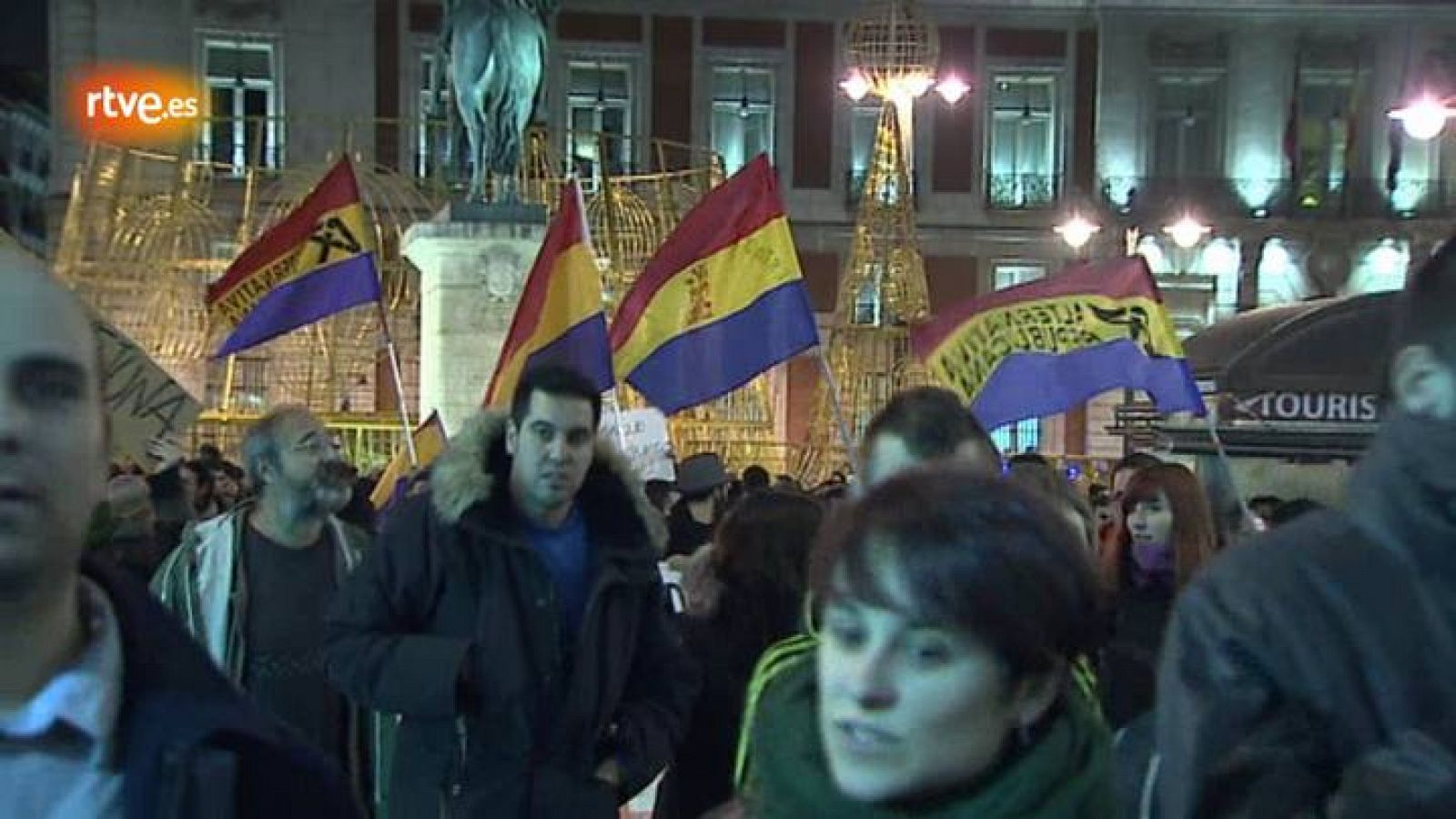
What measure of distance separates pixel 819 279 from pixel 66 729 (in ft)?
111

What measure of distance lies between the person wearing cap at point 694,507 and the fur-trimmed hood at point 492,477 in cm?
347

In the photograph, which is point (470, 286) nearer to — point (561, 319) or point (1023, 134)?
point (561, 319)

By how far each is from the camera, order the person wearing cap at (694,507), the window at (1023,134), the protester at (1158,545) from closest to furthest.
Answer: the protester at (1158,545), the person wearing cap at (694,507), the window at (1023,134)

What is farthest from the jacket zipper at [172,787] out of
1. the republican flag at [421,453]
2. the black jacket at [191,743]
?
the republican flag at [421,453]

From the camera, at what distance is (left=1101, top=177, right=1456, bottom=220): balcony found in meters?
35.9

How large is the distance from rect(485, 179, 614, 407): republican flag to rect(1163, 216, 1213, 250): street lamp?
2178cm

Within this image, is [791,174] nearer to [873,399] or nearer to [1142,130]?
[1142,130]

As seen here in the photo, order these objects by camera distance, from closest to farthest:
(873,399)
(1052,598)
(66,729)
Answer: (66,729) < (1052,598) < (873,399)

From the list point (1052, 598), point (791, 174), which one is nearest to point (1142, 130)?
point (791, 174)

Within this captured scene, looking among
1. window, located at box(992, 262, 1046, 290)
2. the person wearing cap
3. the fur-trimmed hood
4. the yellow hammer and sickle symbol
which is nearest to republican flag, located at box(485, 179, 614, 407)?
the person wearing cap

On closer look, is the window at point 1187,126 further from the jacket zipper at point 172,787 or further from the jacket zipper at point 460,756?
the jacket zipper at point 172,787

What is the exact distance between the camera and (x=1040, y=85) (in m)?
36.4

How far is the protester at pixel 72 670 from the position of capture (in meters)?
1.53

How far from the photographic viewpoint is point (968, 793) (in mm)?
1923
